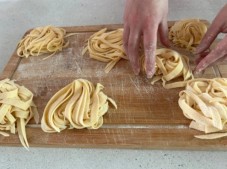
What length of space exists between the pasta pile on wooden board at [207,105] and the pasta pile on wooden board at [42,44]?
33.4 inches

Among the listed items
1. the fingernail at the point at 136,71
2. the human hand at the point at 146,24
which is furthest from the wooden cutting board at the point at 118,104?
the human hand at the point at 146,24

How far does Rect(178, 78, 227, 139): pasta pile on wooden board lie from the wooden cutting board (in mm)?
41

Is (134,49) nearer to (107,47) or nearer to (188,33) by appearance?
(107,47)

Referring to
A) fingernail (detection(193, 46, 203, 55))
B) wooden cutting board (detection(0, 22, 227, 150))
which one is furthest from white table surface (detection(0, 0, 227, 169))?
fingernail (detection(193, 46, 203, 55))

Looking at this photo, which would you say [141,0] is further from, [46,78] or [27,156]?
[27,156]

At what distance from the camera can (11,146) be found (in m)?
1.42

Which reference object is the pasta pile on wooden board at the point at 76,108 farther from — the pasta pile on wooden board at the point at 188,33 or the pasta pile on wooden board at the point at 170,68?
the pasta pile on wooden board at the point at 188,33

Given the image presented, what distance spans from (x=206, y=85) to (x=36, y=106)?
867 millimetres

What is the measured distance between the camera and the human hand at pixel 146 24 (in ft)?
4.44

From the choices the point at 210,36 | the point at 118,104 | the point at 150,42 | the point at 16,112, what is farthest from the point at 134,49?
the point at 16,112

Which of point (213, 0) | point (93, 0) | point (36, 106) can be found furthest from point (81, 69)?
point (213, 0)

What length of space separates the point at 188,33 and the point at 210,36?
0.79 feet

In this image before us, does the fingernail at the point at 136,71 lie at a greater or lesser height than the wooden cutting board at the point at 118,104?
greater

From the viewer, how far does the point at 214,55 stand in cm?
144
